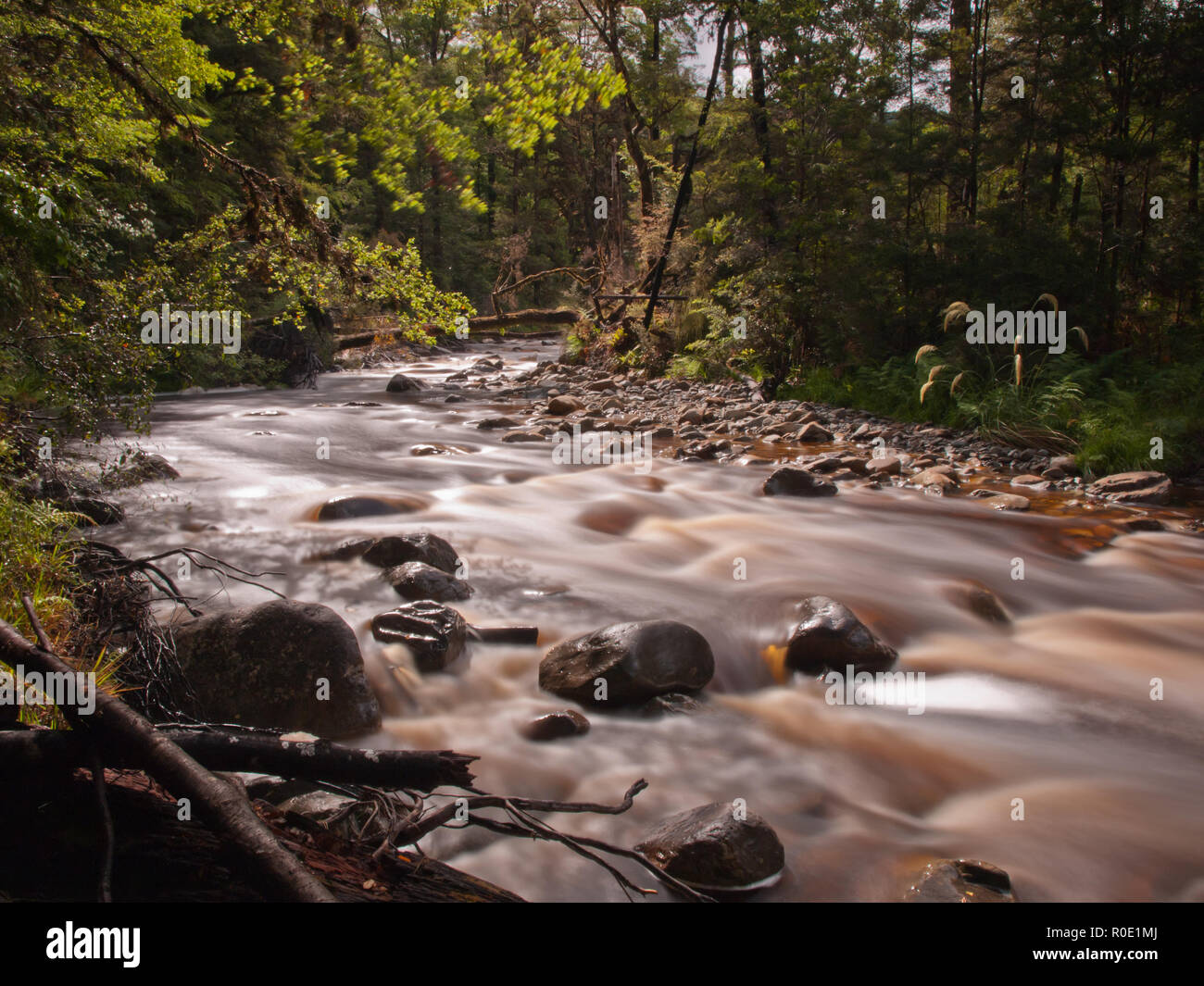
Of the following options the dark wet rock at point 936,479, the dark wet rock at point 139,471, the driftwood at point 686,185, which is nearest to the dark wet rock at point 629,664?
the dark wet rock at point 139,471

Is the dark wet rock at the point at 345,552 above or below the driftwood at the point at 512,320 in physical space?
below

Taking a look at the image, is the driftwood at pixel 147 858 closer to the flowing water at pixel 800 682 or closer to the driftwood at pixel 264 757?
the driftwood at pixel 264 757

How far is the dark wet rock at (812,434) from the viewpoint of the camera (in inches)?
503

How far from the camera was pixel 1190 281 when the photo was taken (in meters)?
11.5

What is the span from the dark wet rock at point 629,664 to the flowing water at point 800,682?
14 centimetres

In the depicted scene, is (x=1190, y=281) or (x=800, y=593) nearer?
(x=800, y=593)

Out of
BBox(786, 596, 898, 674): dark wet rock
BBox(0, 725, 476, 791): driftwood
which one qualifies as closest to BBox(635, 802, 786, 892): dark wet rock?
BBox(0, 725, 476, 791): driftwood

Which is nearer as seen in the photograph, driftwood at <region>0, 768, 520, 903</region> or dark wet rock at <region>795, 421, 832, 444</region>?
driftwood at <region>0, 768, 520, 903</region>

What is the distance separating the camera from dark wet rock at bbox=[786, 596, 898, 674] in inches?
201

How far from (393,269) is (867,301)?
10.4 m

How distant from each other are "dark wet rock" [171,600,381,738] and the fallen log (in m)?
1.58
